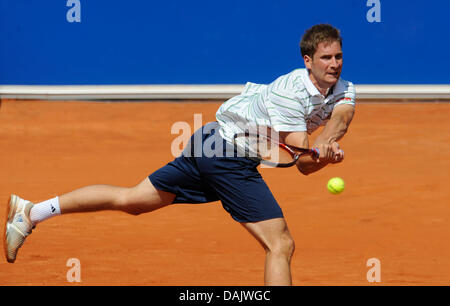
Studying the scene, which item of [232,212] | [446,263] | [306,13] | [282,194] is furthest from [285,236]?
[306,13]

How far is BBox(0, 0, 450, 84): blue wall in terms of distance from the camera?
33.1 ft

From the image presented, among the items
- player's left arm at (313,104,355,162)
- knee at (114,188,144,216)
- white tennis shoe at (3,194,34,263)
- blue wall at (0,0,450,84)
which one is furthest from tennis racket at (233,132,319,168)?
blue wall at (0,0,450,84)

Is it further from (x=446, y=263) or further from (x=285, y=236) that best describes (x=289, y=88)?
(x=446, y=263)

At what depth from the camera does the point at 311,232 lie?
5359 mm

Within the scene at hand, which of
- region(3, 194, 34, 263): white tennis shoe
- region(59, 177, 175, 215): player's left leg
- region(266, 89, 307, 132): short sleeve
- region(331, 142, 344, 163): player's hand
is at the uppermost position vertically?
region(266, 89, 307, 132): short sleeve

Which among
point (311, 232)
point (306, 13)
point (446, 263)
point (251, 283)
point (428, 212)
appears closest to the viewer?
point (251, 283)

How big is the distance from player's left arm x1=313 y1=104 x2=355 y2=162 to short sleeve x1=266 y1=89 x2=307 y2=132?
0.13m

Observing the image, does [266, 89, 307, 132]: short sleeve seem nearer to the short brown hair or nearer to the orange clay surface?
the short brown hair

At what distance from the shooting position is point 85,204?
12.7 feet

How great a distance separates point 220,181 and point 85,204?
85 centimetres

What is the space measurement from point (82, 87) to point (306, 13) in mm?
3671

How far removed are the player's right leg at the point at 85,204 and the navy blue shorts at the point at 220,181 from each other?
84 mm

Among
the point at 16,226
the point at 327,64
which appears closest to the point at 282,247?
the point at 327,64

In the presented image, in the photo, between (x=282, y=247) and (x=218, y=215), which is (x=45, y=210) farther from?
(x=218, y=215)
